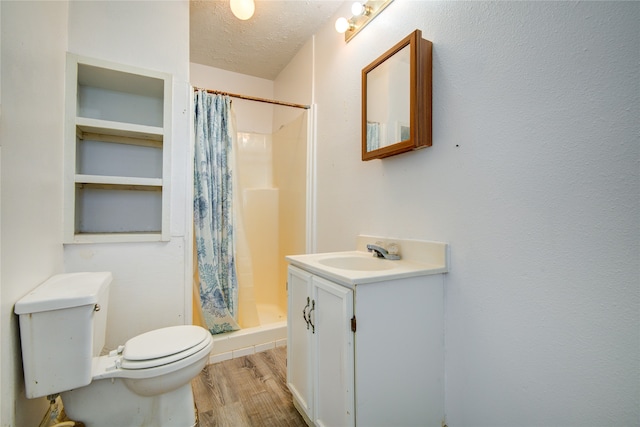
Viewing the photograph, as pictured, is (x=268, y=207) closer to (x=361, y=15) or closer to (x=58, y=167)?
(x=58, y=167)

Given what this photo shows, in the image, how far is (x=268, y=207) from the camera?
2.86 m

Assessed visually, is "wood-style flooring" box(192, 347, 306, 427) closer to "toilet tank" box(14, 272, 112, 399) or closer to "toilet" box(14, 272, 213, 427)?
"toilet" box(14, 272, 213, 427)

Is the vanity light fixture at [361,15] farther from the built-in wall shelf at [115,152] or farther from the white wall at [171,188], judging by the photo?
the built-in wall shelf at [115,152]

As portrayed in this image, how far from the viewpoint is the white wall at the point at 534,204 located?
0.74 m

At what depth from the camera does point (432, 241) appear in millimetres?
1251

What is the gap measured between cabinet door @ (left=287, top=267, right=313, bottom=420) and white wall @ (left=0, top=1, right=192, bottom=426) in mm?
818

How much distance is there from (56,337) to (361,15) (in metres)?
2.12

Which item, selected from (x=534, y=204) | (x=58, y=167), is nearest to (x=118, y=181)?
(x=58, y=167)

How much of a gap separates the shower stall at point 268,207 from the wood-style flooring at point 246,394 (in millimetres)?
280

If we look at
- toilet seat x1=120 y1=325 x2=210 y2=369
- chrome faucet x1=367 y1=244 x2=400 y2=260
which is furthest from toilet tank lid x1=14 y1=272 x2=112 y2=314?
chrome faucet x1=367 y1=244 x2=400 y2=260

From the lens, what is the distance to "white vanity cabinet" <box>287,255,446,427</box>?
1.00m

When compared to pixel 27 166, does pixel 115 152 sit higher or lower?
higher

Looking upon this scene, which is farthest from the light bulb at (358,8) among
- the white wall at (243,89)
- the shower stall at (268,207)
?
the white wall at (243,89)

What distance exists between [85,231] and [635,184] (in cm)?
246
